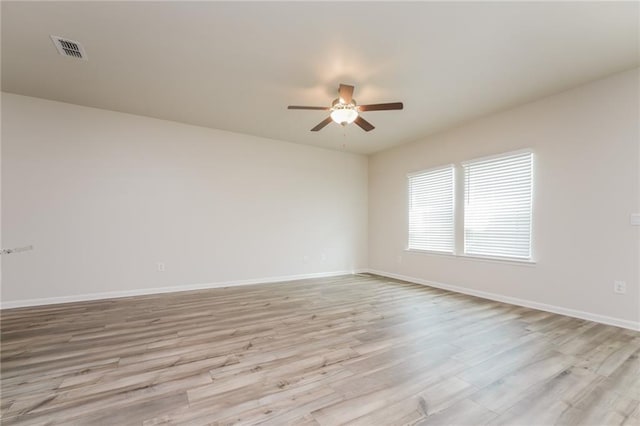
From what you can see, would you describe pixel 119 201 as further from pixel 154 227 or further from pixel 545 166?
pixel 545 166

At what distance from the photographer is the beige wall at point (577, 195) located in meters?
2.94

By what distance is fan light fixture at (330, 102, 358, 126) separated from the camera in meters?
3.10

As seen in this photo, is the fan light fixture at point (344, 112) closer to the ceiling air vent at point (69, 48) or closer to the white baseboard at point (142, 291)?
the ceiling air vent at point (69, 48)

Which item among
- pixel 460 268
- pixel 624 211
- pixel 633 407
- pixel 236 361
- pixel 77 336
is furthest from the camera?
pixel 460 268

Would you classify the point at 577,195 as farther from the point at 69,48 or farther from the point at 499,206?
the point at 69,48

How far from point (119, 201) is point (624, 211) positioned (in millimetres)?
6465

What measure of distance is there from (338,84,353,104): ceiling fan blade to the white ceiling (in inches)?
9.2

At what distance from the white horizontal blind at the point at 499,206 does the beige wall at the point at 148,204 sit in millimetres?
2656

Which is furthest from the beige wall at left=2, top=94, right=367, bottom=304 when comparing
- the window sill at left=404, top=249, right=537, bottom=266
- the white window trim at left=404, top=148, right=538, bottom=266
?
the window sill at left=404, top=249, right=537, bottom=266

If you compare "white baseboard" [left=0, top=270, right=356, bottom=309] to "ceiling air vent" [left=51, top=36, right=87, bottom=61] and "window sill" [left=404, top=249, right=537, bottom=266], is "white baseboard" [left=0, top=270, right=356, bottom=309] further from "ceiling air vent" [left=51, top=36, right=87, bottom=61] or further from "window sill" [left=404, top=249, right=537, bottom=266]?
"ceiling air vent" [left=51, top=36, right=87, bottom=61]

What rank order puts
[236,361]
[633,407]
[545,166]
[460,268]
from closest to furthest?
[633,407], [236,361], [545,166], [460,268]

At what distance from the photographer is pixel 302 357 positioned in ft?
7.36

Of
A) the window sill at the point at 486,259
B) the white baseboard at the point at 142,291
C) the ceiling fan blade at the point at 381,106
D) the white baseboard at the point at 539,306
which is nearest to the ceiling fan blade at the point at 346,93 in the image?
the ceiling fan blade at the point at 381,106

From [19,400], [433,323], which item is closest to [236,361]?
[19,400]
